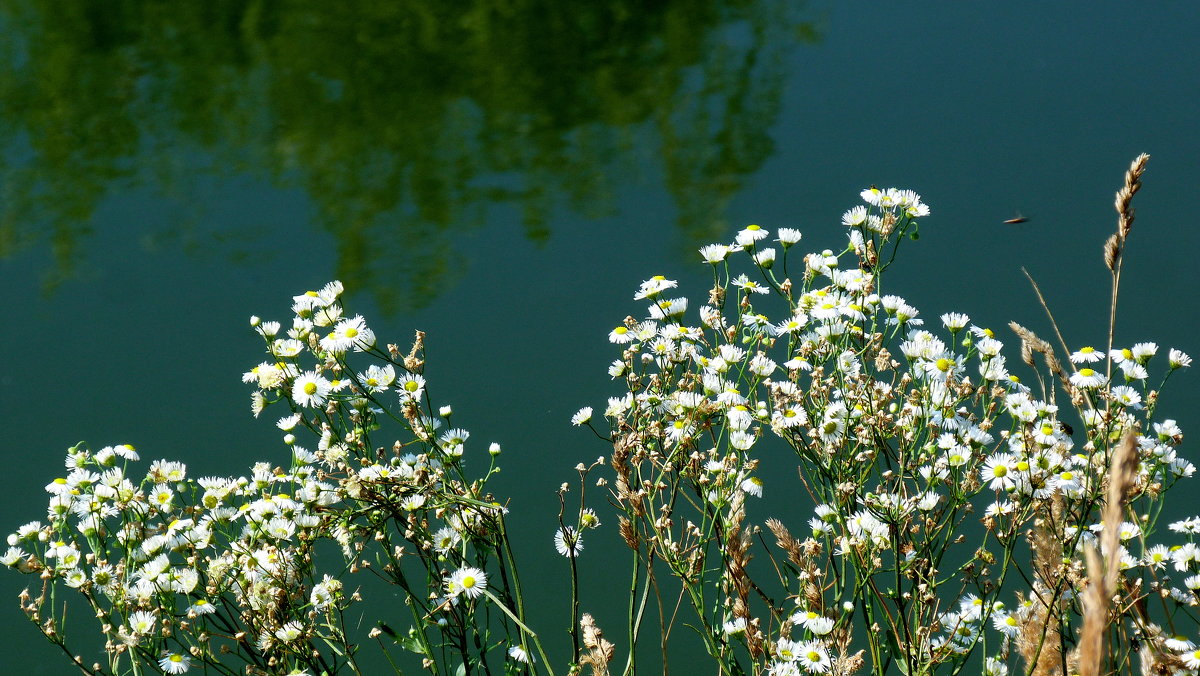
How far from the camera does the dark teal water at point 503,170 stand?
12.0ft

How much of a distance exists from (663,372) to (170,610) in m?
0.86

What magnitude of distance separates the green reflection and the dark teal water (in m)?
0.02

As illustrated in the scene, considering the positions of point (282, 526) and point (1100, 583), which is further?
point (282, 526)

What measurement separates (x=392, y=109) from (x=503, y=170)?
97 centimetres

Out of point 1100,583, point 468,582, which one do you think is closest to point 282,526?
point 468,582

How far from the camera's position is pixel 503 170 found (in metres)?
4.97

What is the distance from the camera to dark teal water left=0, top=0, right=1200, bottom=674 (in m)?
3.67

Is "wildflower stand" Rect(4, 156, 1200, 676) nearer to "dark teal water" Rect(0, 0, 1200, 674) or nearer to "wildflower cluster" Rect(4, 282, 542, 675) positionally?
"wildflower cluster" Rect(4, 282, 542, 675)

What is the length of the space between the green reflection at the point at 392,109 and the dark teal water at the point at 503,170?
0.02 metres

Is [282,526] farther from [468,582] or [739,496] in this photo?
[739,496]

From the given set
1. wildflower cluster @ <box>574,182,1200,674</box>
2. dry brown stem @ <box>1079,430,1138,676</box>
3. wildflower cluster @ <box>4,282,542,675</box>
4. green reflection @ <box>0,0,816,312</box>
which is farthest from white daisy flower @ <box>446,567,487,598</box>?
green reflection @ <box>0,0,816,312</box>

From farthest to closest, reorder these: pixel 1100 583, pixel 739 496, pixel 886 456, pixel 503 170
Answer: pixel 503 170 < pixel 886 456 < pixel 739 496 < pixel 1100 583

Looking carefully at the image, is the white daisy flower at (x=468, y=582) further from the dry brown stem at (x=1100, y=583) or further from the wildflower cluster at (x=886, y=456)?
the dry brown stem at (x=1100, y=583)

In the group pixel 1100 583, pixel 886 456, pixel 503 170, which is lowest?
pixel 1100 583
